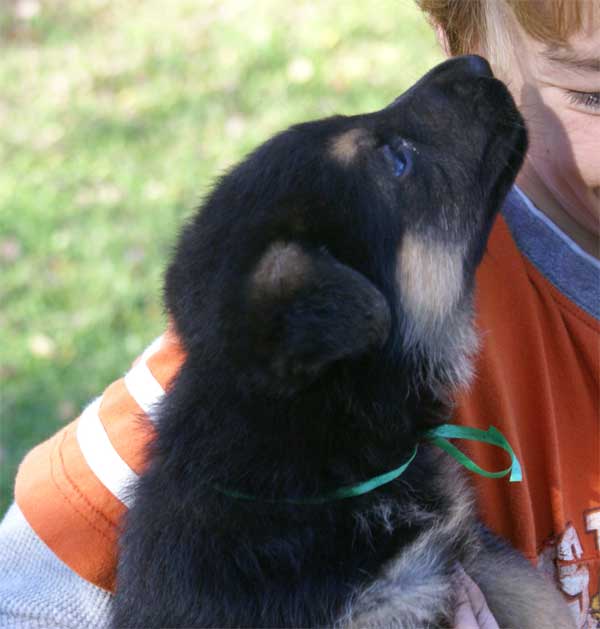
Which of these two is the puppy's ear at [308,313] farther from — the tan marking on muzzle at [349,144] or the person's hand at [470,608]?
the person's hand at [470,608]

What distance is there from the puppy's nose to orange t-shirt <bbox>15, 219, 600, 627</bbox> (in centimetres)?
45

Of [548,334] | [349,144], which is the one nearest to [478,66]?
[349,144]

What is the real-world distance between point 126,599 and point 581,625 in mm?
1275

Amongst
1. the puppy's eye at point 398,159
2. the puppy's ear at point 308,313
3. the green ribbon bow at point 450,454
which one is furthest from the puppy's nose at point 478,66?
the green ribbon bow at point 450,454

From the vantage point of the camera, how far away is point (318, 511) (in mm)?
2535

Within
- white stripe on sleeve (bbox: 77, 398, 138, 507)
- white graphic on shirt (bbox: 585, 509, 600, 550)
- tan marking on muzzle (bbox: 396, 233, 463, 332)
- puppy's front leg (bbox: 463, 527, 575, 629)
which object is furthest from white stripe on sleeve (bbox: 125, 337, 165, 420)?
white graphic on shirt (bbox: 585, 509, 600, 550)

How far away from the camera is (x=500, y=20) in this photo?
313 centimetres

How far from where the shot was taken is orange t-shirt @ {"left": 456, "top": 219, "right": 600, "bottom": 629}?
296 cm

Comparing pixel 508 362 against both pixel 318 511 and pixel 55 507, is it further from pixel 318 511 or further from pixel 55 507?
pixel 55 507

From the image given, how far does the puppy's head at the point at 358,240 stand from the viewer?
7.59ft

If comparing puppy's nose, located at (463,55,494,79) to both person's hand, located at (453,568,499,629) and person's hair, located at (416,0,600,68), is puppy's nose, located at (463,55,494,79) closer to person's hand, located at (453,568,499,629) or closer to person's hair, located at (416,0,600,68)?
person's hair, located at (416,0,600,68)

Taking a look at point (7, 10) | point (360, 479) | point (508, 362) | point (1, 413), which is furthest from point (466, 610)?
point (7, 10)

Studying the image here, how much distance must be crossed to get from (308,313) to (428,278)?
1.75 ft

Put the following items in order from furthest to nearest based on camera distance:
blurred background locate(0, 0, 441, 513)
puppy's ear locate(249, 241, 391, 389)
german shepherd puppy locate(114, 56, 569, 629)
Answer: blurred background locate(0, 0, 441, 513)
german shepherd puppy locate(114, 56, 569, 629)
puppy's ear locate(249, 241, 391, 389)
